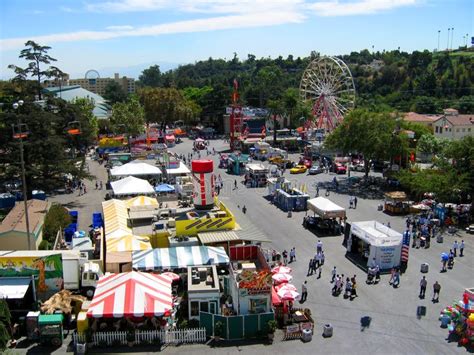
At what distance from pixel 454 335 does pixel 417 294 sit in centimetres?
339

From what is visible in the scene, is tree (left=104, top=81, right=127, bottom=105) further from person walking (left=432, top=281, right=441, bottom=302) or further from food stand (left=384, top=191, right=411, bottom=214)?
person walking (left=432, top=281, right=441, bottom=302)

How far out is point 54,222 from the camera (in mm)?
27609

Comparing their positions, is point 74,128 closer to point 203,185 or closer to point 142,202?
point 142,202

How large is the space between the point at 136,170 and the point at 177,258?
71.1 feet

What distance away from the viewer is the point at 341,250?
2636 centimetres

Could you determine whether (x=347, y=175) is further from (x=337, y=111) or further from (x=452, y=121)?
(x=452, y=121)

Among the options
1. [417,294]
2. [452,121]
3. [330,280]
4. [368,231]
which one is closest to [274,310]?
[330,280]

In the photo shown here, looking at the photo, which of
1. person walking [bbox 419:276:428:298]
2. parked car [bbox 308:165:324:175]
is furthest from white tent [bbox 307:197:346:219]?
parked car [bbox 308:165:324:175]

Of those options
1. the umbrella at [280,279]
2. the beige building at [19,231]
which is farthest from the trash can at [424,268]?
the beige building at [19,231]

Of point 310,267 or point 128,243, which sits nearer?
point 128,243

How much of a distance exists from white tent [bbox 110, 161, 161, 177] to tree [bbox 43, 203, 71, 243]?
459 inches

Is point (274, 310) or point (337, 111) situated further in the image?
point (337, 111)

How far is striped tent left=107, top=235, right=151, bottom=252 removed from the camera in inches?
898

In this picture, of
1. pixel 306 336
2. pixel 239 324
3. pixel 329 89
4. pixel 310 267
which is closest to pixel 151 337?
pixel 239 324
